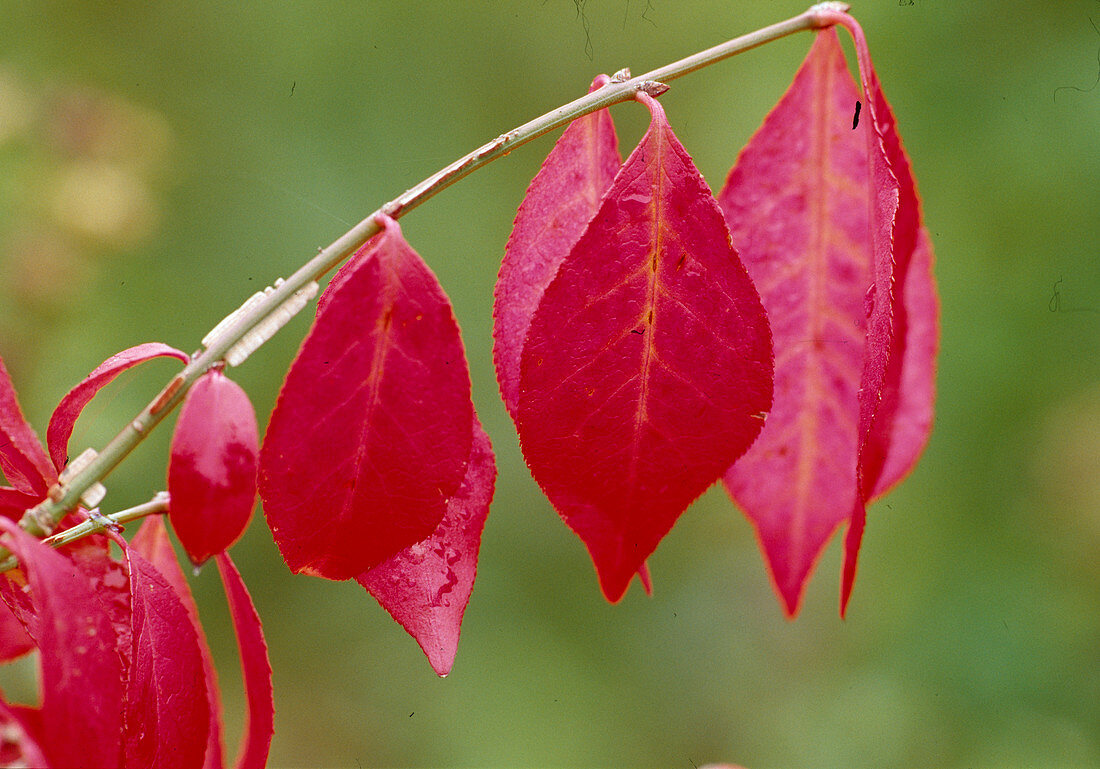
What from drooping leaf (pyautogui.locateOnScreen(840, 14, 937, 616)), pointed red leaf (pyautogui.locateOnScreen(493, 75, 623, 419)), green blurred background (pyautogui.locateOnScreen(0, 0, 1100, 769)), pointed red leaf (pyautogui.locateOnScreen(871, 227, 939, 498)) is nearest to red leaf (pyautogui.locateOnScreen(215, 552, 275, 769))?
pointed red leaf (pyautogui.locateOnScreen(493, 75, 623, 419))

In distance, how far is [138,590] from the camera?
1.26 feet

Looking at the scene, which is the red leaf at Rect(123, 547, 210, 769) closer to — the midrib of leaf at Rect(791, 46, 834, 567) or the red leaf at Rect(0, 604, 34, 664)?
the red leaf at Rect(0, 604, 34, 664)

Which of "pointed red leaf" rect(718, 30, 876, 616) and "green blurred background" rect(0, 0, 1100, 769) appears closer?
"pointed red leaf" rect(718, 30, 876, 616)

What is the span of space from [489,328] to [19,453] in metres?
1.35

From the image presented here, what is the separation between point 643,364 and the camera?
15.4 inches

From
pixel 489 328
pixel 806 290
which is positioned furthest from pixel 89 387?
pixel 489 328

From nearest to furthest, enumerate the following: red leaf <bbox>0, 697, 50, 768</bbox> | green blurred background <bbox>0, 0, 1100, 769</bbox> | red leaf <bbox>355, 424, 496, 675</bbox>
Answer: red leaf <bbox>0, 697, 50, 768</bbox> < red leaf <bbox>355, 424, 496, 675</bbox> < green blurred background <bbox>0, 0, 1100, 769</bbox>

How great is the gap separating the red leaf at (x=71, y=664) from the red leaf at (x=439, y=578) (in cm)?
10

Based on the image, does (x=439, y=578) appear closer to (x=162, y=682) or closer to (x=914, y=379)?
(x=162, y=682)

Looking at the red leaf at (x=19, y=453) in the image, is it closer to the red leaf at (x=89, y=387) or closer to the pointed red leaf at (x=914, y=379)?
the red leaf at (x=89, y=387)

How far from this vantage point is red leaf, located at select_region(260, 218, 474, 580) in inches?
14.0

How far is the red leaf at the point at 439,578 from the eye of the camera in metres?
0.40

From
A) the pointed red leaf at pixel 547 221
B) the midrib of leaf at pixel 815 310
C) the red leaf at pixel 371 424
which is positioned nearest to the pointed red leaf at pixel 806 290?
the midrib of leaf at pixel 815 310

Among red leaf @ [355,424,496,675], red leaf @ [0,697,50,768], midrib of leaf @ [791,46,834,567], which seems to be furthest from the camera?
midrib of leaf @ [791,46,834,567]
